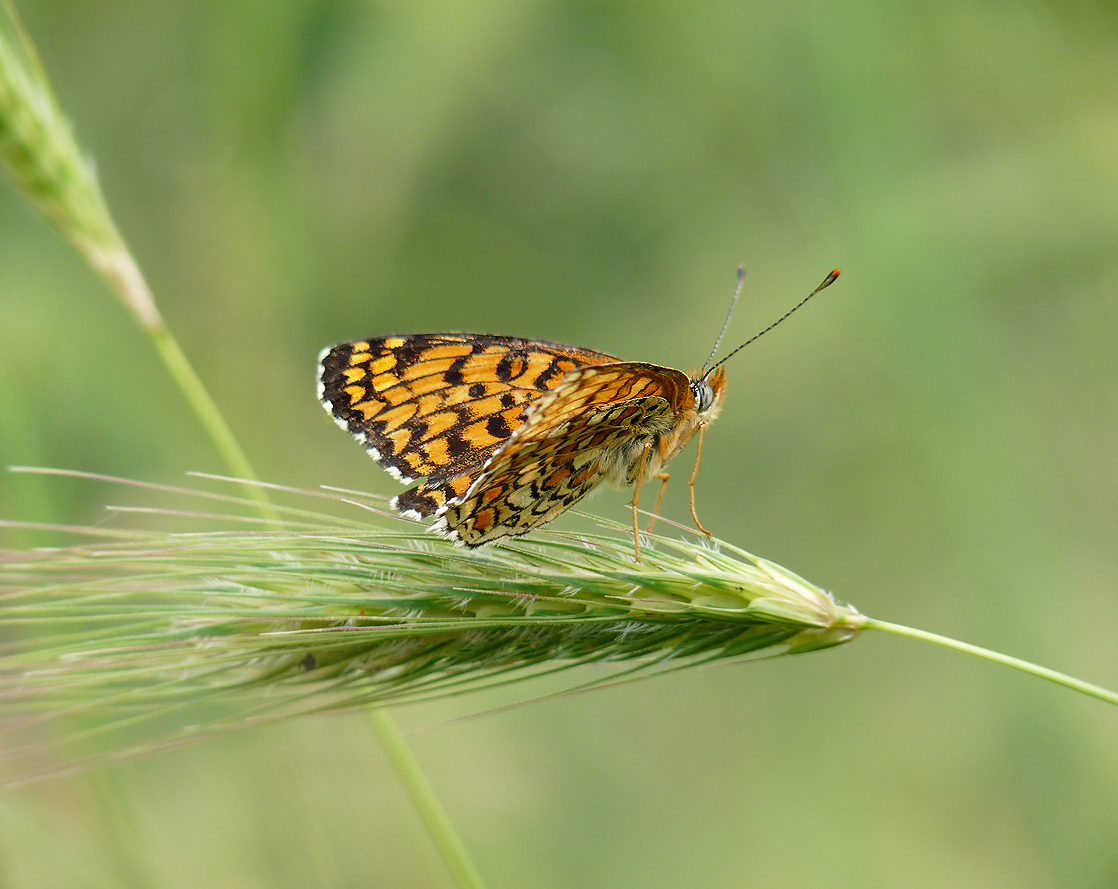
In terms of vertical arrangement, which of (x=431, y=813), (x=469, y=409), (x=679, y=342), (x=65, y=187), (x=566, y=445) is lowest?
(x=431, y=813)

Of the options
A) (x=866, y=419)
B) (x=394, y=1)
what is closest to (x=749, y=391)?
(x=866, y=419)

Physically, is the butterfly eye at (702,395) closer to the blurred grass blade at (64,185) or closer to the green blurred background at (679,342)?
the green blurred background at (679,342)

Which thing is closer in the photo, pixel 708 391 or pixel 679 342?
pixel 708 391

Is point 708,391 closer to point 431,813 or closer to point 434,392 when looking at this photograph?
point 434,392

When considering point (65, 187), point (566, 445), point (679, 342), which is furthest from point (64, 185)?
point (679, 342)

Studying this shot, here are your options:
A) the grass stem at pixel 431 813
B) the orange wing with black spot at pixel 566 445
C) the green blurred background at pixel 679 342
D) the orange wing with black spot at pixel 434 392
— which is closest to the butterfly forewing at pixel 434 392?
the orange wing with black spot at pixel 434 392

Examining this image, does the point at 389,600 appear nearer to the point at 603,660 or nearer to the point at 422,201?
the point at 603,660

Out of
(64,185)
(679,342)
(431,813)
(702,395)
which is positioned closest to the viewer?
(431,813)
